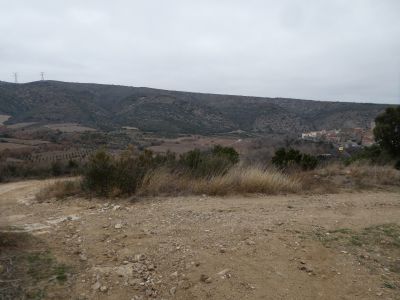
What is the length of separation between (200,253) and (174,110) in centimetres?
5237

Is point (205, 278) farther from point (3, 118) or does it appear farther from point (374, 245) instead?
point (3, 118)

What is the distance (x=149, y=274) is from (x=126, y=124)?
4999 cm

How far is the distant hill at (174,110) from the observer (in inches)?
2039

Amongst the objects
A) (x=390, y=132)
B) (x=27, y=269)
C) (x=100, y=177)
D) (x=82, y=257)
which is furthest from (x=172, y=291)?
(x=390, y=132)

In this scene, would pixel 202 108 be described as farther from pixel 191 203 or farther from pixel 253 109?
pixel 191 203

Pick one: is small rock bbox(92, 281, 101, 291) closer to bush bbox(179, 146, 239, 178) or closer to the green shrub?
bush bbox(179, 146, 239, 178)

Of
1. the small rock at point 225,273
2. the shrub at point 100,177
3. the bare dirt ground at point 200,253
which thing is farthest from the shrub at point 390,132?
the small rock at point 225,273

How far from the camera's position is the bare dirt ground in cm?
361

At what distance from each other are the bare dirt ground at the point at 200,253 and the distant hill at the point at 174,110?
1703 inches

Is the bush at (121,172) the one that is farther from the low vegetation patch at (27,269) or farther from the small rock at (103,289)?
the small rock at (103,289)

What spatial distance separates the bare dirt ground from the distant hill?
142 ft

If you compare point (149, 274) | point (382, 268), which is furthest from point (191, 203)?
point (382, 268)

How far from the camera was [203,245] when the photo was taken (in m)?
4.53

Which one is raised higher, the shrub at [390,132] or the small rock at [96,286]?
the shrub at [390,132]
